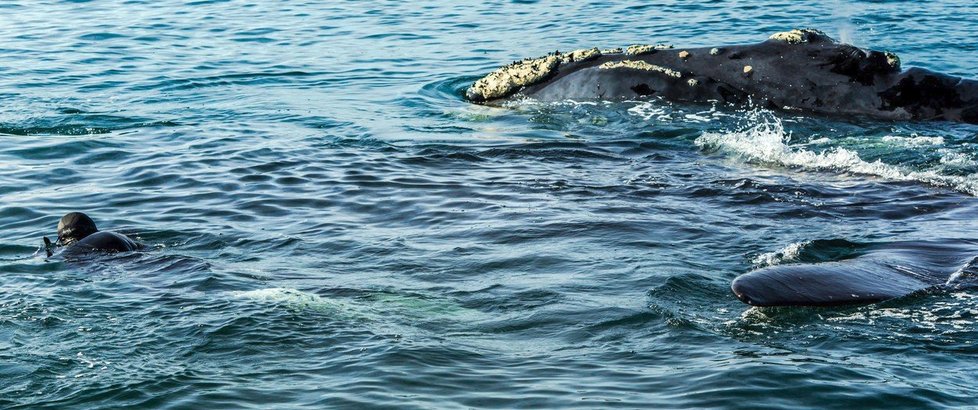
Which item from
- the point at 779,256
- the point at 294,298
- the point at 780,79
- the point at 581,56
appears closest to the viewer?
the point at 294,298

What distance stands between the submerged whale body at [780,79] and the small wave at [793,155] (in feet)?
1.59

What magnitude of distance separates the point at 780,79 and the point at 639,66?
1.73 metres

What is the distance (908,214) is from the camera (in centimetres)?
982

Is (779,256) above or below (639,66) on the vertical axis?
below

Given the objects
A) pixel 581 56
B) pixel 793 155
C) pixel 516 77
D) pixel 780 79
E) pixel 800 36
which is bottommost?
pixel 793 155

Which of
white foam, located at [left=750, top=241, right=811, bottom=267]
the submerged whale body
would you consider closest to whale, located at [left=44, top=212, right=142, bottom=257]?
white foam, located at [left=750, top=241, right=811, bottom=267]

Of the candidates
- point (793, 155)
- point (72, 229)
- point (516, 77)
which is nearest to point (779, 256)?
point (793, 155)

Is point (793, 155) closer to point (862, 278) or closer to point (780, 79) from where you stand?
point (780, 79)

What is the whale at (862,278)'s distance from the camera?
7.05 meters

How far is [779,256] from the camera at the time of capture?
855 centimetres

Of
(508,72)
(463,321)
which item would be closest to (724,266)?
(463,321)

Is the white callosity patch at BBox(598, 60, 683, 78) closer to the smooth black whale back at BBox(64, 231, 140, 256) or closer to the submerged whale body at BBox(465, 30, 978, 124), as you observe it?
the submerged whale body at BBox(465, 30, 978, 124)

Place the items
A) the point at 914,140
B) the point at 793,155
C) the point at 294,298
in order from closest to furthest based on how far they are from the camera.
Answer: the point at 294,298 < the point at 793,155 < the point at 914,140

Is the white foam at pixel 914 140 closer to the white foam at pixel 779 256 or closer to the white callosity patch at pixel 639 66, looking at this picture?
the white callosity patch at pixel 639 66
